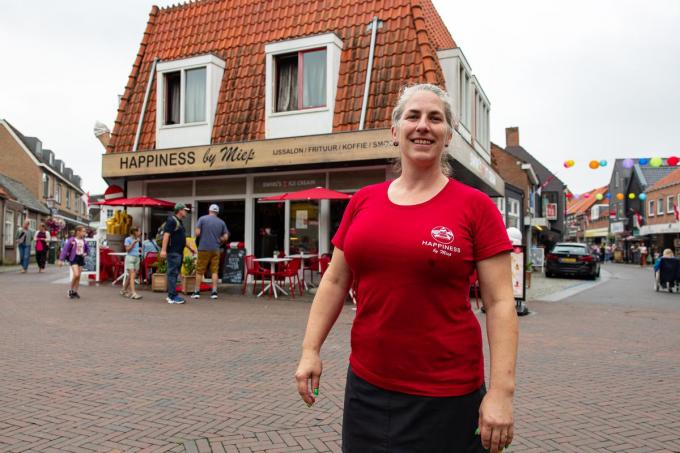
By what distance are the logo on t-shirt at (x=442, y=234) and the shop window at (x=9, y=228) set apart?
34.5 m

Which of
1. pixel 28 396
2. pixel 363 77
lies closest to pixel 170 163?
pixel 363 77

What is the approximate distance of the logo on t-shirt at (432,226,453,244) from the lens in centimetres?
181

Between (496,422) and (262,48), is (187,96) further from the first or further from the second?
(496,422)

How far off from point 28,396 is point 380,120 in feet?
31.1

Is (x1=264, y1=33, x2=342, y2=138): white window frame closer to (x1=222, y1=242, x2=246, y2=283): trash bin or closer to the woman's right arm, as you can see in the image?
(x1=222, y1=242, x2=246, y2=283): trash bin

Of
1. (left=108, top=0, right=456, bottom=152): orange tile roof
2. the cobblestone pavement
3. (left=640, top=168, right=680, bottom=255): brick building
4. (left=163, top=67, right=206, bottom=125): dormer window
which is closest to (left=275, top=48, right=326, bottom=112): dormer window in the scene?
(left=108, top=0, right=456, bottom=152): orange tile roof

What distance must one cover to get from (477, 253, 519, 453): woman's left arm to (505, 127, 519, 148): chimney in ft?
177

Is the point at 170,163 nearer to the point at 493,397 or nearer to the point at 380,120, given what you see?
the point at 380,120

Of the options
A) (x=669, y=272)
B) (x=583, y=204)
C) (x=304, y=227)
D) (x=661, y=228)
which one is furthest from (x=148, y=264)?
(x=583, y=204)

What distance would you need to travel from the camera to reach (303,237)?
1413 centimetres

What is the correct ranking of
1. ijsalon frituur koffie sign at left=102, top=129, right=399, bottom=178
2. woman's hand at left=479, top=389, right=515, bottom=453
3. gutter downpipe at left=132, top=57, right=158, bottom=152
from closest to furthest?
woman's hand at left=479, top=389, right=515, bottom=453
ijsalon frituur koffie sign at left=102, top=129, right=399, bottom=178
gutter downpipe at left=132, top=57, right=158, bottom=152

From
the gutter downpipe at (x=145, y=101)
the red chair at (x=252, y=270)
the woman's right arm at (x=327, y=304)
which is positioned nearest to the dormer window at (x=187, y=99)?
the gutter downpipe at (x=145, y=101)

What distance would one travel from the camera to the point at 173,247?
36.4 ft

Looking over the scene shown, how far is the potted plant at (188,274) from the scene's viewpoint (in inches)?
492
